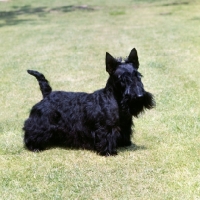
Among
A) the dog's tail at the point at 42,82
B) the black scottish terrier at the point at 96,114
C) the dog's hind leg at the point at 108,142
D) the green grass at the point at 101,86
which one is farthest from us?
the dog's tail at the point at 42,82

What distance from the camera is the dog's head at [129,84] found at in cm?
485

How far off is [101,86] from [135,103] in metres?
4.22

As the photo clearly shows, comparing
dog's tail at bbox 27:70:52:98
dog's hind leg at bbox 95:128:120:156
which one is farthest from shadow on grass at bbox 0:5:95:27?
dog's hind leg at bbox 95:128:120:156

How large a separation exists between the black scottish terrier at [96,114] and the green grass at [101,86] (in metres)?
0.16

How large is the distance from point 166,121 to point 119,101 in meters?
1.68

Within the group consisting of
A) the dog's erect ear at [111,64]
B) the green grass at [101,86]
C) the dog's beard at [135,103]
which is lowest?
the green grass at [101,86]

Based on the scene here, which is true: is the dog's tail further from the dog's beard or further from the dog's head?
the dog's beard

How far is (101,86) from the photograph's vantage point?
9.15 meters

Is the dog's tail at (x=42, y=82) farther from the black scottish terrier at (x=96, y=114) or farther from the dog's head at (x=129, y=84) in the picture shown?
the dog's head at (x=129, y=84)

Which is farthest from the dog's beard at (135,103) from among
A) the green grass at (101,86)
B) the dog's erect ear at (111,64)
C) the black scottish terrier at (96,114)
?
the green grass at (101,86)

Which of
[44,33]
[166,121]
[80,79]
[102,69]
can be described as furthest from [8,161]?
[44,33]

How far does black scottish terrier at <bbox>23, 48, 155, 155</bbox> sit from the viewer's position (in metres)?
4.95

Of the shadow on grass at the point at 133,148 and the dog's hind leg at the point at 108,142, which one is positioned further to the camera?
the shadow on grass at the point at 133,148

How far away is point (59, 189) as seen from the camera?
4504 millimetres
